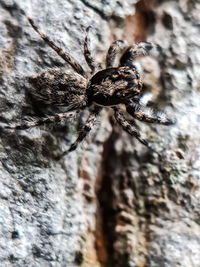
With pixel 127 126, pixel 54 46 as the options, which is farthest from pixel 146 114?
pixel 54 46

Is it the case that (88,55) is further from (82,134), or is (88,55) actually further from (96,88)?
(82,134)

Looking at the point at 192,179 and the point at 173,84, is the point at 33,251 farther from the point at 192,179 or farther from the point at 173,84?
the point at 173,84

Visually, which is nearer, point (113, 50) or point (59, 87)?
point (59, 87)

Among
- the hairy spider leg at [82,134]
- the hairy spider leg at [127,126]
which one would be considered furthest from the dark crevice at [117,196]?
the hairy spider leg at [82,134]

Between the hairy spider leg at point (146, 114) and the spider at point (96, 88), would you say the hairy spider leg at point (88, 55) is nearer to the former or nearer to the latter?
the spider at point (96, 88)

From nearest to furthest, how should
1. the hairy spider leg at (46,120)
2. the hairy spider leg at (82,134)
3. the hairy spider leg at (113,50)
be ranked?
the hairy spider leg at (46,120) → the hairy spider leg at (82,134) → the hairy spider leg at (113,50)

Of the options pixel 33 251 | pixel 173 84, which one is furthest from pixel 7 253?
pixel 173 84
